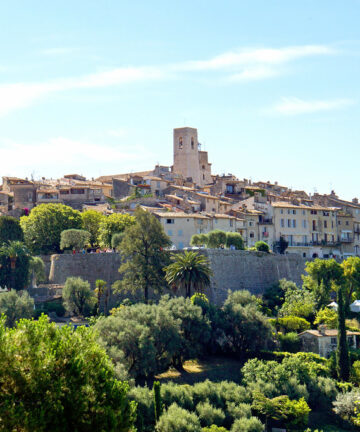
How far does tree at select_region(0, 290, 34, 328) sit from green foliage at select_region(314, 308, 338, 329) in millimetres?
22898

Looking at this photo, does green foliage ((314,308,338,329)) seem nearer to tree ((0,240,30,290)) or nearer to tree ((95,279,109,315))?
tree ((95,279,109,315))

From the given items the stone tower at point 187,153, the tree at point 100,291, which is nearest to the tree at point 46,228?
the tree at point 100,291

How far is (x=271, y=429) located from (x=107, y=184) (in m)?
66.3

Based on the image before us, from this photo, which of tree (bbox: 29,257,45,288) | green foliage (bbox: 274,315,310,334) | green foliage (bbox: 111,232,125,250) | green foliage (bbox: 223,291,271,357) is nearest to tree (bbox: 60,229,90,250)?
tree (bbox: 29,257,45,288)

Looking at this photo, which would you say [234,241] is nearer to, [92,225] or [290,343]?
[92,225]

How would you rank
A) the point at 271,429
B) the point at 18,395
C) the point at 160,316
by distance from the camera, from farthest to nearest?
the point at 160,316 → the point at 271,429 → the point at 18,395

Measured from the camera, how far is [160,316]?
5078 cm

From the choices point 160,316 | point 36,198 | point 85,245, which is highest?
point 36,198

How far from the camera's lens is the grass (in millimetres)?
49969

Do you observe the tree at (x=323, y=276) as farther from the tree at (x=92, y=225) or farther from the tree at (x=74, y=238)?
the tree at (x=92, y=225)

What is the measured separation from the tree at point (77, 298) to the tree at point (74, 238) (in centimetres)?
1118

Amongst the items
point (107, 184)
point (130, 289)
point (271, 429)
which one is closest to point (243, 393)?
point (271, 429)

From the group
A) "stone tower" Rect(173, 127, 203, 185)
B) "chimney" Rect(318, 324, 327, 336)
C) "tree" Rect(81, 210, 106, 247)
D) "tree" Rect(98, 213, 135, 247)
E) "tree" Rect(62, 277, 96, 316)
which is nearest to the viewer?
"chimney" Rect(318, 324, 327, 336)

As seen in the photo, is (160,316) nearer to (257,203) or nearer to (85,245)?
(85,245)
